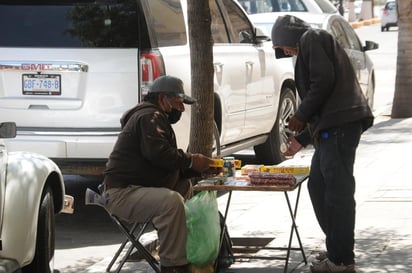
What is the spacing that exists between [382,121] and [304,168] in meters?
9.18

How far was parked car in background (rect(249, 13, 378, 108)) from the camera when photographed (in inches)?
609

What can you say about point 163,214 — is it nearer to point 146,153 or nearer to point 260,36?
point 146,153

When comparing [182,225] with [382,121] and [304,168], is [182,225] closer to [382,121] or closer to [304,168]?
[304,168]

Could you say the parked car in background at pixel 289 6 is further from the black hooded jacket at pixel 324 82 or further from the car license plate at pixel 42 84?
the black hooded jacket at pixel 324 82

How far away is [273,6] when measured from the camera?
18.0 meters

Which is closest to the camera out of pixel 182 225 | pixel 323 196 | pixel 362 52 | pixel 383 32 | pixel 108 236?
pixel 182 225

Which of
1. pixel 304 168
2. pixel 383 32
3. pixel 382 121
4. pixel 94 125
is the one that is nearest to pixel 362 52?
pixel 382 121

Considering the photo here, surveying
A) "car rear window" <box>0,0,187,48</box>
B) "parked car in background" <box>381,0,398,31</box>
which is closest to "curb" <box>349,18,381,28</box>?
"parked car in background" <box>381,0,398,31</box>

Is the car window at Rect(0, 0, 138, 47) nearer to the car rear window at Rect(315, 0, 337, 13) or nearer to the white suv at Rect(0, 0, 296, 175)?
the white suv at Rect(0, 0, 296, 175)

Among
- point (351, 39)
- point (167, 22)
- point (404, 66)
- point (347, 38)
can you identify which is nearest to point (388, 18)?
point (404, 66)

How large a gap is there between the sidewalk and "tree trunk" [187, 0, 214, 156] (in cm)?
101

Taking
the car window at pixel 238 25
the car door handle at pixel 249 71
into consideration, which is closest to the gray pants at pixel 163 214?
the car door handle at pixel 249 71

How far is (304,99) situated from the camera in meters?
6.80

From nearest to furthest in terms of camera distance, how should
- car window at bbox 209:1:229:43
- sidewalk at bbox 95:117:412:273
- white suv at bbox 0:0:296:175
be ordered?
1. sidewalk at bbox 95:117:412:273
2. white suv at bbox 0:0:296:175
3. car window at bbox 209:1:229:43
